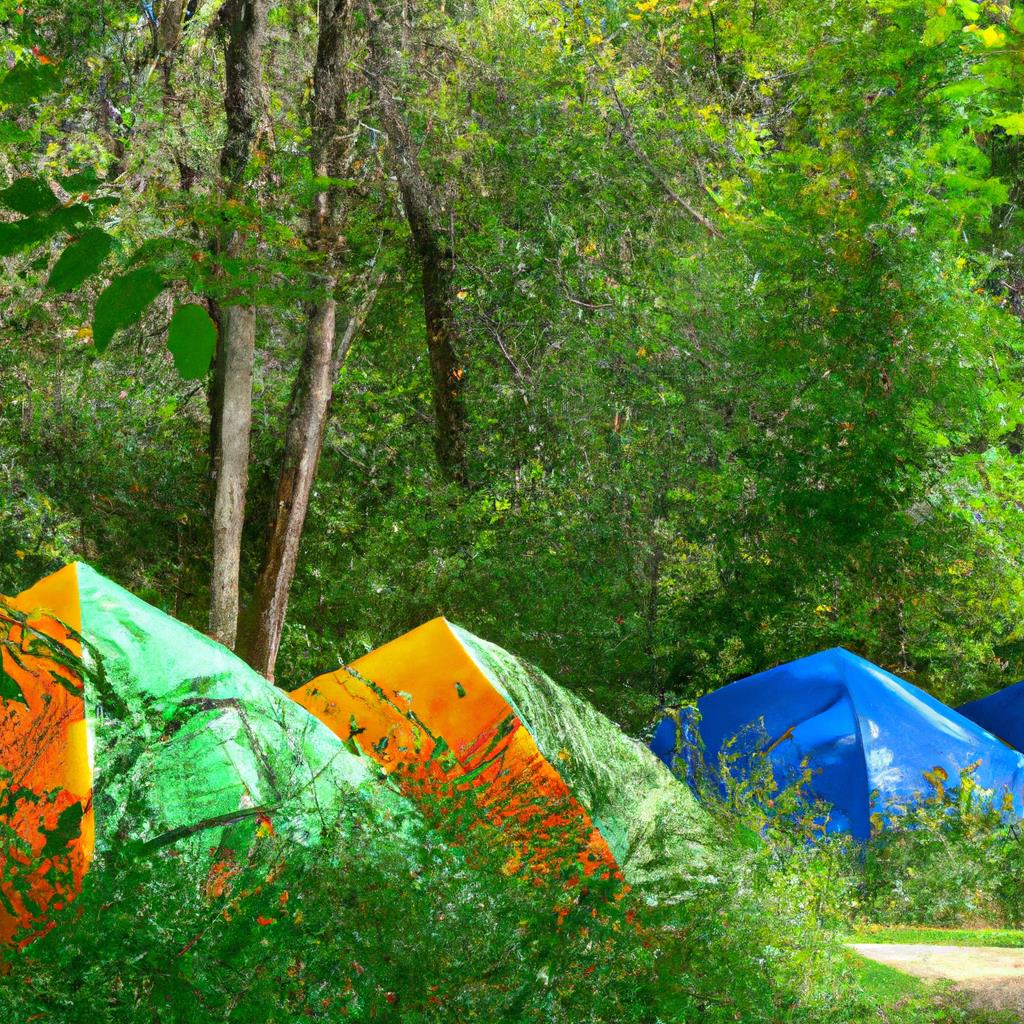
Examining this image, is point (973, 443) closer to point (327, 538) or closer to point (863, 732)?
point (863, 732)

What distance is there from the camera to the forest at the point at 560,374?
7773mm

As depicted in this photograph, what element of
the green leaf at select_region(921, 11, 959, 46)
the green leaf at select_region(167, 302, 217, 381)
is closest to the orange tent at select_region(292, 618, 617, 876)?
the green leaf at select_region(921, 11, 959, 46)

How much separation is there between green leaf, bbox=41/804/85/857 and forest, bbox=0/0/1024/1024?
3.23 meters

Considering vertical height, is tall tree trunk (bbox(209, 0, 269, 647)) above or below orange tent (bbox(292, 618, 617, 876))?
above

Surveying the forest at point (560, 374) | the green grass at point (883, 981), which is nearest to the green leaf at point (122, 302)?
the green grass at point (883, 981)

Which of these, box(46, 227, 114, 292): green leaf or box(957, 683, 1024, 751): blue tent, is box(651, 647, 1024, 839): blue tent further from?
box(46, 227, 114, 292): green leaf

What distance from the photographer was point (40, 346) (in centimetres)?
955

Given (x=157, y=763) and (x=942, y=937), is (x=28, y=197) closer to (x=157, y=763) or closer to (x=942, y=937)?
(x=157, y=763)

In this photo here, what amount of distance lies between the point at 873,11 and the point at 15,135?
9.35 m

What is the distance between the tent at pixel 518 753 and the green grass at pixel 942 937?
80cm

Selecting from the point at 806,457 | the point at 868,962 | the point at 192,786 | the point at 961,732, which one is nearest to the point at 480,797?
the point at 192,786

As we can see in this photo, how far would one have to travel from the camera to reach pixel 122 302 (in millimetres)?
1173

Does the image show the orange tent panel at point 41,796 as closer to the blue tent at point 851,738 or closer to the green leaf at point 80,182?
the green leaf at point 80,182

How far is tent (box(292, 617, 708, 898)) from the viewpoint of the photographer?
362 centimetres
